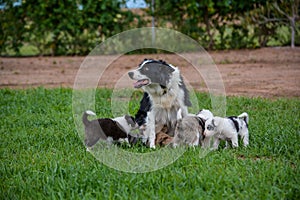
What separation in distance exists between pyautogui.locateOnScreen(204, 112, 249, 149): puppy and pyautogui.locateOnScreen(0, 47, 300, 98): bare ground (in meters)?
3.70

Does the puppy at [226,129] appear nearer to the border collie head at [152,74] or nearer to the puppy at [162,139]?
the puppy at [162,139]

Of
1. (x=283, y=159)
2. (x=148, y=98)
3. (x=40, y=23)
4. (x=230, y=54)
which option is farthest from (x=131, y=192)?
(x=40, y=23)

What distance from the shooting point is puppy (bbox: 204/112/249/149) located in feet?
18.2

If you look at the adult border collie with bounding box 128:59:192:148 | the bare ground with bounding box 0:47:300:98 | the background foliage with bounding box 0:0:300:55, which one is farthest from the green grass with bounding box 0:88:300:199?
the background foliage with bounding box 0:0:300:55

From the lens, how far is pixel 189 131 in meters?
5.72

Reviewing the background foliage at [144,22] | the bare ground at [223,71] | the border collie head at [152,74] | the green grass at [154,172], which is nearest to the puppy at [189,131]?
the green grass at [154,172]

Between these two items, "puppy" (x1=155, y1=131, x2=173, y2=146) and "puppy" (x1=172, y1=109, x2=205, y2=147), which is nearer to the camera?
"puppy" (x1=172, y1=109, x2=205, y2=147)

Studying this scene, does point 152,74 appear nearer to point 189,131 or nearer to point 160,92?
point 160,92

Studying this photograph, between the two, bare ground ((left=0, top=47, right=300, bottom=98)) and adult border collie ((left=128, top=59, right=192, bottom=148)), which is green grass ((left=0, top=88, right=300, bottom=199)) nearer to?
adult border collie ((left=128, top=59, right=192, bottom=148))

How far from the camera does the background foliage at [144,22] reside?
15.3 metres

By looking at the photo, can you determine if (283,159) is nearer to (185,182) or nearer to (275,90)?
(185,182)

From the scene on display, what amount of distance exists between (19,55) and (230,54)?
687cm

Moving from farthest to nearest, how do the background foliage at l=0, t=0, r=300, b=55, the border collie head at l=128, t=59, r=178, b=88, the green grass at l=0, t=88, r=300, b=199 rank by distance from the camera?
the background foliage at l=0, t=0, r=300, b=55 < the border collie head at l=128, t=59, r=178, b=88 < the green grass at l=0, t=88, r=300, b=199

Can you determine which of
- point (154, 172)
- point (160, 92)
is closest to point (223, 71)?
point (160, 92)
